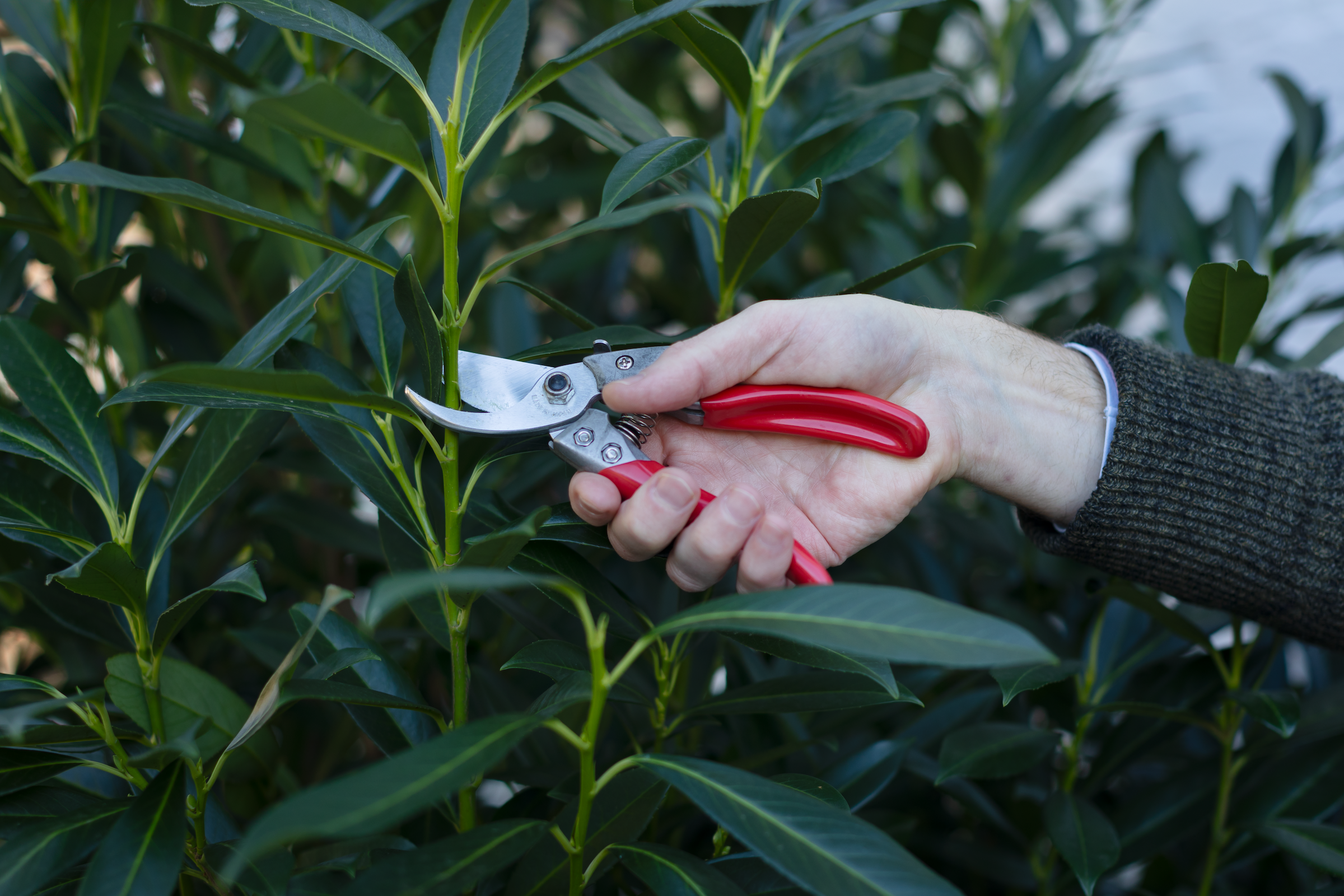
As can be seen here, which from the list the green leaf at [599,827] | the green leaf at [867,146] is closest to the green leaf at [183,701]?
the green leaf at [599,827]

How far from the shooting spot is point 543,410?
0.74 m

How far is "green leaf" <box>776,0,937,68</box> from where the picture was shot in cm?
73

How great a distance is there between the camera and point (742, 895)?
570 mm

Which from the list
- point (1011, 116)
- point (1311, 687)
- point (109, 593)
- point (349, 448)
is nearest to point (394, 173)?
point (349, 448)

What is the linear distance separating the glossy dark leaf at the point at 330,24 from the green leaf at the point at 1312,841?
938 millimetres

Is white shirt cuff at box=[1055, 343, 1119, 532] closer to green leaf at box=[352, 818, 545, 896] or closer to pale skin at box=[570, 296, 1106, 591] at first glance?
pale skin at box=[570, 296, 1106, 591]

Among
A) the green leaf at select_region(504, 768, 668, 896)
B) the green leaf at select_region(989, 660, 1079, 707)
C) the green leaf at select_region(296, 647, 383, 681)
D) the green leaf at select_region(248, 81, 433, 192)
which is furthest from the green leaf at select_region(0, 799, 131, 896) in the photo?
the green leaf at select_region(989, 660, 1079, 707)

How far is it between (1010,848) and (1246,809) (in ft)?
0.94

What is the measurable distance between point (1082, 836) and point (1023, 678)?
24cm

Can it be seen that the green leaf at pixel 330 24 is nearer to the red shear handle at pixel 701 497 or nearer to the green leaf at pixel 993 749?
the red shear handle at pixel 701 497

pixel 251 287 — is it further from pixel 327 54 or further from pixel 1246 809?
pixel 1246 809

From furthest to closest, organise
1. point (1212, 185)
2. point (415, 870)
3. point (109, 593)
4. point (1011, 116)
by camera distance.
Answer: point (1212, 185) → point (1011, 116) → point (109, 593) → point (415, 870)

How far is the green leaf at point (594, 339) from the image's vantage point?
2.27 feet

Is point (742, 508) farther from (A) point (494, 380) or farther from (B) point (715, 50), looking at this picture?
(B) point (715, 50)
